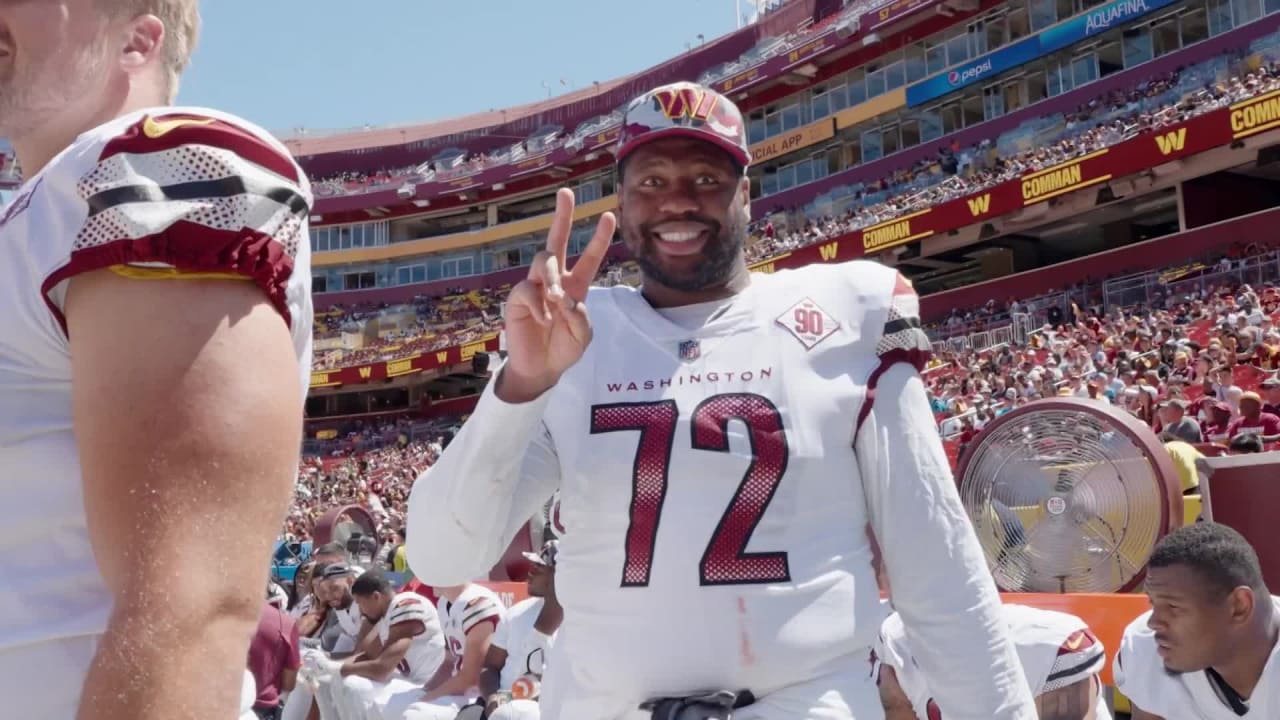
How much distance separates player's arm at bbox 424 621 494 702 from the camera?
6.94 metres

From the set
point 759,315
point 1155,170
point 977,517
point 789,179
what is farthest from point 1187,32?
point 759,315

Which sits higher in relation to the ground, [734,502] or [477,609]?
[734,502]

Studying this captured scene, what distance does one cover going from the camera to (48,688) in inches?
39.9

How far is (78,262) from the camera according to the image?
3.07 ft

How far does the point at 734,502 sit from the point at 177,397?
1.18 m

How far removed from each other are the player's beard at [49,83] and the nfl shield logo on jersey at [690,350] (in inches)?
46.8

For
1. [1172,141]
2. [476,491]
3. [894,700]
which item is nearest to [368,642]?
[894,700]

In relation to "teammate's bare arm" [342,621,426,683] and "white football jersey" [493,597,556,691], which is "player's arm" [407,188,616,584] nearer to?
"white football jersey" [493,597,556,691]

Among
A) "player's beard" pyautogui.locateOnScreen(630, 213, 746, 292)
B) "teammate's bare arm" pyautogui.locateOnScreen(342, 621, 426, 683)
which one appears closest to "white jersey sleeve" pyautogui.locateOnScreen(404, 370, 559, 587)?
"player's beard" pyautogui.locateOnScreen(630, 213, 746, 292)

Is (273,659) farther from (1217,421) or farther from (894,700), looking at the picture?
(1217,421)

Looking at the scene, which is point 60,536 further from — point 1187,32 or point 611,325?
point 1187,32

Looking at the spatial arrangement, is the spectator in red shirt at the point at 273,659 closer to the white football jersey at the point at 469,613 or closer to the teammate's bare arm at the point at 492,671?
the white football jersey at the point at 469,613

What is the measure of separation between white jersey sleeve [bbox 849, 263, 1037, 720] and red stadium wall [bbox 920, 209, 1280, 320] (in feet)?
69.6

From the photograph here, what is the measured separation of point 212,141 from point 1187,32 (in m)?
31.5
